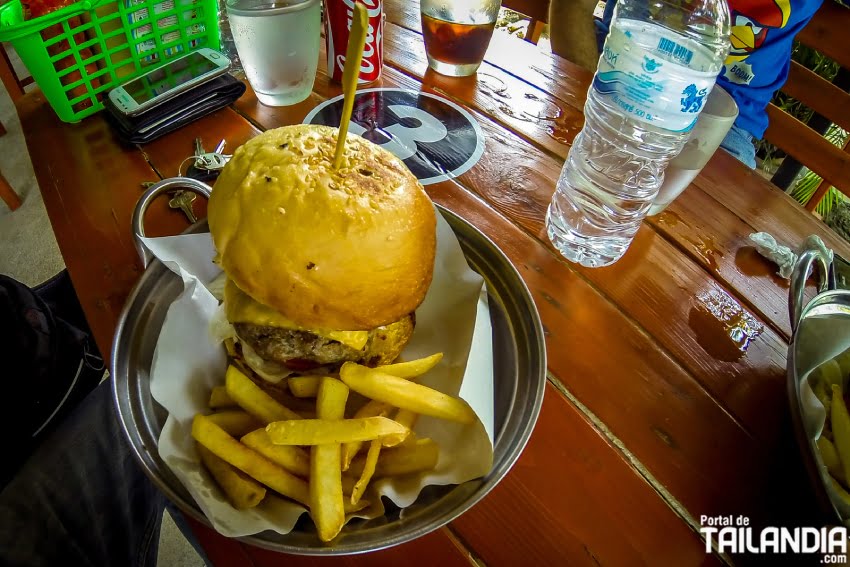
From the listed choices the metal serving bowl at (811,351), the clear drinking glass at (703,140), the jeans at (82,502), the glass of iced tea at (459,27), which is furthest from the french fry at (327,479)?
the glass of iced tea at (459,27)

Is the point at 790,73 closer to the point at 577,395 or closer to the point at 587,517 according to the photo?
the point at 577,395

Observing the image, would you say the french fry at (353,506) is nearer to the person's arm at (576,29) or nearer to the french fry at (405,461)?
the french fry at (405,461)

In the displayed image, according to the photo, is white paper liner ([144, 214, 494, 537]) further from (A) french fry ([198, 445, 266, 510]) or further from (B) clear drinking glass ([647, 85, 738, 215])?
(B) clear drinking glass ([647, 85, 738, 215])

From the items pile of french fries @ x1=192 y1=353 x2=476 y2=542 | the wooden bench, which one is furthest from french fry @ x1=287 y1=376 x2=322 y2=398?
the wooden bench

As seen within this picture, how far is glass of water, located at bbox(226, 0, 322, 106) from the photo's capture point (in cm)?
158

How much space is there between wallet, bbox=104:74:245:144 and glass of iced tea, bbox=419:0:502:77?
768 millimetres

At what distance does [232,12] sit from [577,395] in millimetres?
1517

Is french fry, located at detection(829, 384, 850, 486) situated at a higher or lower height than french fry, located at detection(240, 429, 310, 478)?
higher

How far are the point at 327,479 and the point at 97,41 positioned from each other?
5.30 ft

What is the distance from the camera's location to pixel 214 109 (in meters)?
1.69

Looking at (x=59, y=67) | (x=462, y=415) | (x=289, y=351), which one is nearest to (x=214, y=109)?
(x=59, y=67)

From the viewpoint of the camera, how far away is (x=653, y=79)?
1.09 m

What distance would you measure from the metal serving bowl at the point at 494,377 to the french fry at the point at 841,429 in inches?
20.1

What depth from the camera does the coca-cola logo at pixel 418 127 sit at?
5.37 ft
